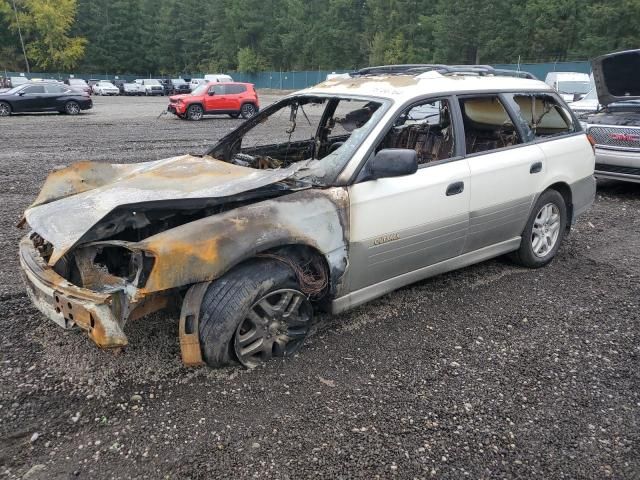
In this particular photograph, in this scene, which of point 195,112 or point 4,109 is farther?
point 195,112

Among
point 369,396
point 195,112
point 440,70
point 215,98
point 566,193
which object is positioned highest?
point 440,70

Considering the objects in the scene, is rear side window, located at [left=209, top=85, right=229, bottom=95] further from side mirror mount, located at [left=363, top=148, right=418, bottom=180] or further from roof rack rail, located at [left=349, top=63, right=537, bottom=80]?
side mirror mount, located at [left=363, top=148, right=418, bottom=180]

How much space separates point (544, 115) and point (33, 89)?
21.9 m

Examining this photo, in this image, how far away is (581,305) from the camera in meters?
4.07

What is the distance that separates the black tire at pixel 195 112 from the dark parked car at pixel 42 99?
530 cm

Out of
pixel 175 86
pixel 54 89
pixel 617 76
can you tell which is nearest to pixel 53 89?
pixel 54 89

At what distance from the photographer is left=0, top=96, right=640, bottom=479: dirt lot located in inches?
95.0

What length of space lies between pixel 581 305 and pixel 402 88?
2.22 meters

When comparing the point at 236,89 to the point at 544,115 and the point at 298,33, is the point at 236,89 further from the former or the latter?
the point at 298,33

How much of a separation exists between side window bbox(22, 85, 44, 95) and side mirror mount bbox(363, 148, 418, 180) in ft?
72.6

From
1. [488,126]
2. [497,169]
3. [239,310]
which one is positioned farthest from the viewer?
[488,126]

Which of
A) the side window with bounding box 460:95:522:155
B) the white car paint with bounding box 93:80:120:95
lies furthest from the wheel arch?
the white car paint with bounding box 93:80:120:95

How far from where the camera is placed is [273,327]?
311 cm

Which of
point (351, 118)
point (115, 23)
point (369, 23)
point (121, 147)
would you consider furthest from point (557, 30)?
point (115, 23)
